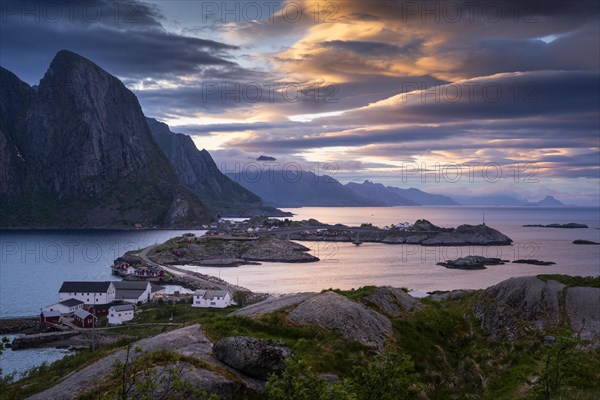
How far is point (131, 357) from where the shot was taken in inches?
893

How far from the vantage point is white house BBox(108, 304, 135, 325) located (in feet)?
292

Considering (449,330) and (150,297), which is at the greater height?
(449,330)

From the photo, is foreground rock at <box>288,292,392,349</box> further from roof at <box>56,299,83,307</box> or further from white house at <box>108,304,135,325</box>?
roof at <box>56,299,83,307</box>

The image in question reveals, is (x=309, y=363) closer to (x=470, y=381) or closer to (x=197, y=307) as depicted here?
(x=470, y=381)

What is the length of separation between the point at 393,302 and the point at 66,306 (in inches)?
3291

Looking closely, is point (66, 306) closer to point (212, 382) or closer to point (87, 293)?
point (87, 293)

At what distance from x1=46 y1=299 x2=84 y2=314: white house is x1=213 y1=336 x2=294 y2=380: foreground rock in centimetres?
8641

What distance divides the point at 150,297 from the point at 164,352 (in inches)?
3827

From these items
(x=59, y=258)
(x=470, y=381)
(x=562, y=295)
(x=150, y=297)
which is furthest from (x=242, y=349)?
(x=59, y=258)

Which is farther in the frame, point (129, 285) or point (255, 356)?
point (129, 285)

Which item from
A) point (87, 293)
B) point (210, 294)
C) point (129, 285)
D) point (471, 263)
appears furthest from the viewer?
→ point (471, 263)

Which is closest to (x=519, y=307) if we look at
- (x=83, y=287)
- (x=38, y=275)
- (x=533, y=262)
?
(x=83, y=287)

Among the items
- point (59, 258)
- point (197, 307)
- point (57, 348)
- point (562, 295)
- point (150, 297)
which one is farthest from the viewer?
point (59, 258)

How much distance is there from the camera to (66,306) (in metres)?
98.2
